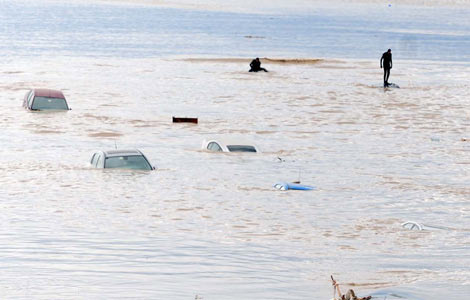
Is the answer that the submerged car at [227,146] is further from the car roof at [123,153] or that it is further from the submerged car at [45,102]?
the submerged car at [45,102]

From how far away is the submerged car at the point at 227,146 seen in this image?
34156 millimetres

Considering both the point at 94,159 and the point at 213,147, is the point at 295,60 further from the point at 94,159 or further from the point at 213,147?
the point at 94,159

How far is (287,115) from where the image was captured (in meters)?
45.7

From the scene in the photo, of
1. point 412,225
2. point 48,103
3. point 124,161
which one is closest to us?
point 412,225

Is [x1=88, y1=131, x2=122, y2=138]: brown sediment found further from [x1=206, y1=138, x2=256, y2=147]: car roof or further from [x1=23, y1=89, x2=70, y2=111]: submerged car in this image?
[x1=23, y1=89, x2=70, y2=111]: submerged car

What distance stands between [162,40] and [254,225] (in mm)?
94073

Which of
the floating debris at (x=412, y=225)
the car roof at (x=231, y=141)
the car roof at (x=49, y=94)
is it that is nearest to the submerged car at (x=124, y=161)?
the car roof at (x=231, y=141)

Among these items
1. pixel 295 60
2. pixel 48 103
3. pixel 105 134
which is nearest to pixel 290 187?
pixel 105 134

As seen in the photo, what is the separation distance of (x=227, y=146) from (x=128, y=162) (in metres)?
5.44

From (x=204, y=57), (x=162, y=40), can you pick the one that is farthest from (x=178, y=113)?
(x=162, y=40)

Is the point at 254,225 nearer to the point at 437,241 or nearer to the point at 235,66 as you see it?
the point at 437,241

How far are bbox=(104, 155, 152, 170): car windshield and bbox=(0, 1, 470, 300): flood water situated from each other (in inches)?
18.3

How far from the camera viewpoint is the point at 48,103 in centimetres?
4559

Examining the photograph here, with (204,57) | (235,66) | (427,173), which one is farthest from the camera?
(204,57)
